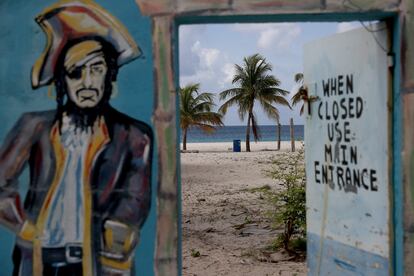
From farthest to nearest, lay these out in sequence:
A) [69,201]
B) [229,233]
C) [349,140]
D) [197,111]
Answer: [197,111] < [229,233] < [349,140] < [69,201]

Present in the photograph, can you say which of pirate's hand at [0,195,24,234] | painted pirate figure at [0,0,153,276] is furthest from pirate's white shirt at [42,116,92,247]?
pirate's hand at [0,195,24,234]

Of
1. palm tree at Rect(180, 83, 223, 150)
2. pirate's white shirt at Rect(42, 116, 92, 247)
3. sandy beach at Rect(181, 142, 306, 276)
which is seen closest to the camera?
pirate's white shirt at Rect(42, 116, 92, 247)

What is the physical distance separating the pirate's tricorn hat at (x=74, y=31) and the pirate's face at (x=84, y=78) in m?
0.11

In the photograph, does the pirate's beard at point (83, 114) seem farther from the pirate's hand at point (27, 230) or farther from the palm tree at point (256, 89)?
the palm tree at point (256, 89)

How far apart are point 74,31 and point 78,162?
103 centimetres

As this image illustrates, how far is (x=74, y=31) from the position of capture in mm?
4562

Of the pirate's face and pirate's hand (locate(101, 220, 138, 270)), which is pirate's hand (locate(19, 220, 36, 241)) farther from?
the pirate's face

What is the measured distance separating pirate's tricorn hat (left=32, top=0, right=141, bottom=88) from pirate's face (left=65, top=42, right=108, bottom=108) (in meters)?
0.11

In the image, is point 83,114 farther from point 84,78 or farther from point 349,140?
point 349,140

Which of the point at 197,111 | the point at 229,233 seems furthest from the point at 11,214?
the point at 197,111

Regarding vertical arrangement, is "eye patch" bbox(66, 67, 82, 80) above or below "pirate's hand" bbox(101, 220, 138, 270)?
above

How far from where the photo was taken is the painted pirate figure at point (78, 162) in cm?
453

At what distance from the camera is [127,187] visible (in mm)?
4562

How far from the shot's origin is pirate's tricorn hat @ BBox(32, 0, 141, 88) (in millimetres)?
4539
